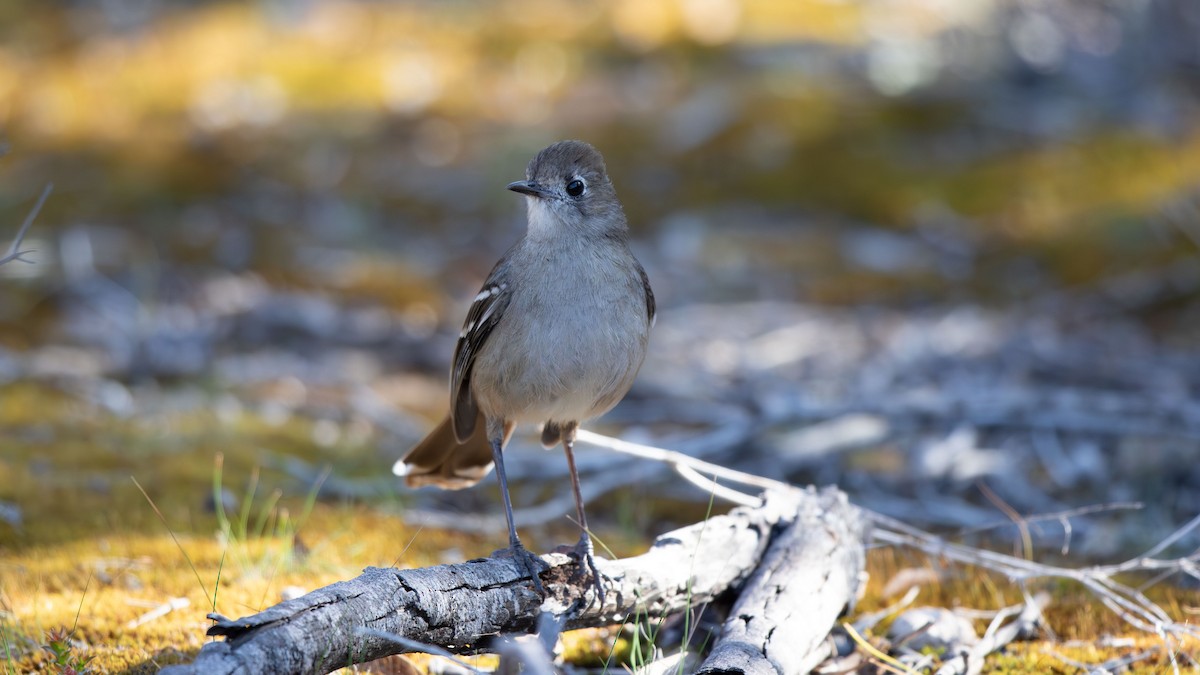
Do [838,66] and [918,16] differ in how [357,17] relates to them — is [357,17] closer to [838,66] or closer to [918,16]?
[838,66]

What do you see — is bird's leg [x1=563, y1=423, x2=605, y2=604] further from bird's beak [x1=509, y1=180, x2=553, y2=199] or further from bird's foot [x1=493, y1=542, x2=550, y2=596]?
bird's beak [x1=509, y1=180, x2=553, y2=199]

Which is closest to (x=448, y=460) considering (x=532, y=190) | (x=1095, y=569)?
(x=532, y=190)

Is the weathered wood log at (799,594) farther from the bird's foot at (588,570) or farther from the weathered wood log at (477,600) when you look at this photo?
the bird's foot at (588,570)

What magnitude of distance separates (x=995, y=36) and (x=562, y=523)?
12494mm

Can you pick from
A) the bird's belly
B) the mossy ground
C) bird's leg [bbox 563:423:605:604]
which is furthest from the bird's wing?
the mossy ground

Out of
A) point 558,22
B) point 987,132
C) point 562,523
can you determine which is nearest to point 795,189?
point 987,132

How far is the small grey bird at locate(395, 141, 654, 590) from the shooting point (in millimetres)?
4547

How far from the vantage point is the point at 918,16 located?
16.9m

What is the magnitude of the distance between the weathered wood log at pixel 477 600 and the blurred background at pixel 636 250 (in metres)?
1.19

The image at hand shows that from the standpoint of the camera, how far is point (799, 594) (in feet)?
13.5

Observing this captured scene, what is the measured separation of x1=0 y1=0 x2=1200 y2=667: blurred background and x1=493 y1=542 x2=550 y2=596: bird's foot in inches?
43.2

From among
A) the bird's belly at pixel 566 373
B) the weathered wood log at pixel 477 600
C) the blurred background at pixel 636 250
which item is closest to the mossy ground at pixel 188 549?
the blurred background at pixel 636 250

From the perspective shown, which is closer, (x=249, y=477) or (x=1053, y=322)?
(x=249, y=477)

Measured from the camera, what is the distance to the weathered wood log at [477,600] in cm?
292
